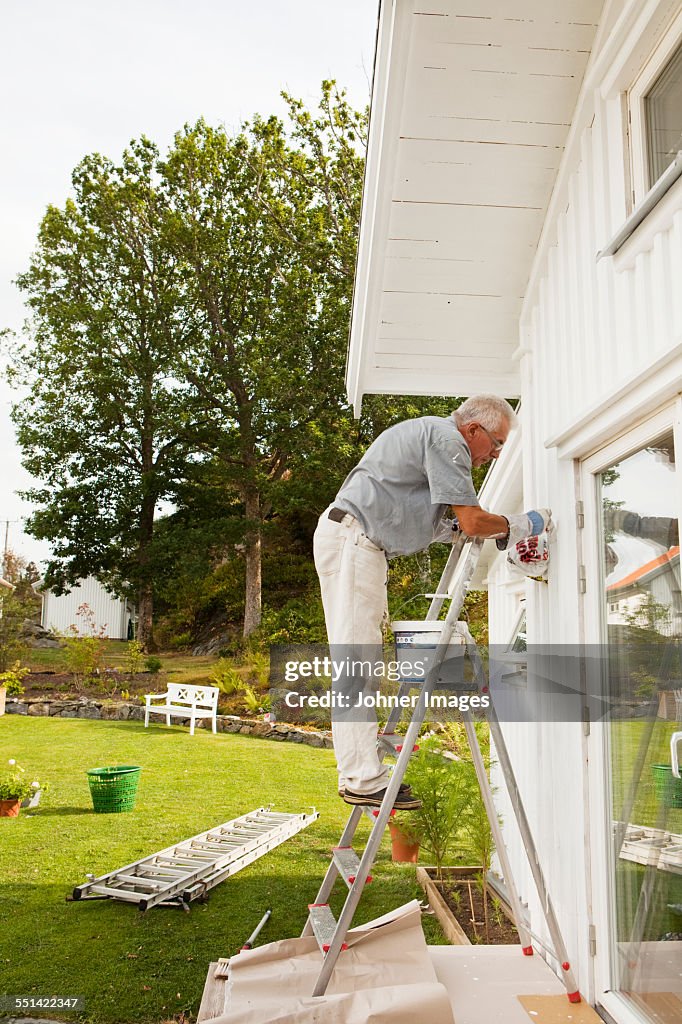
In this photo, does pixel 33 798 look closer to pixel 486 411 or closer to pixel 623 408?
pixel 486 411

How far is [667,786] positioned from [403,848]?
337cm

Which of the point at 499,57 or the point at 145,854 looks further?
the point at 145,854

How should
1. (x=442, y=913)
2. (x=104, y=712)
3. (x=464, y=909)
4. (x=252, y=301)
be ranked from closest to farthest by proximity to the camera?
(x=442, y=913)
(x=464, y=909)
(x=104, y=712)
(x=252, y=301)

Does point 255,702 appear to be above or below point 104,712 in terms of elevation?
above

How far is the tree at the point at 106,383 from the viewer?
15.5m

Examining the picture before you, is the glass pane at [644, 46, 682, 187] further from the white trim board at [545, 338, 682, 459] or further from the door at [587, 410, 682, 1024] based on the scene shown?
the door at [587, 410, 682, 1024]

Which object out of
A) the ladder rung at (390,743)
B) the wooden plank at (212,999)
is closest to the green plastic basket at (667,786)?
the ladder rung at (390,743)

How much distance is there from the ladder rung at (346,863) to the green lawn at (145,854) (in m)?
1.25

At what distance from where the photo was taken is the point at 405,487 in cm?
273

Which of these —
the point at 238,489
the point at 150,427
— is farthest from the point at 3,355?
the point at 238,489

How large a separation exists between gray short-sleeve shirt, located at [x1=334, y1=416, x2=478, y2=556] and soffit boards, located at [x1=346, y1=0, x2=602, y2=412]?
0.96 meters

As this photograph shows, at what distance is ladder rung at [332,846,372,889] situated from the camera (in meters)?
2.54

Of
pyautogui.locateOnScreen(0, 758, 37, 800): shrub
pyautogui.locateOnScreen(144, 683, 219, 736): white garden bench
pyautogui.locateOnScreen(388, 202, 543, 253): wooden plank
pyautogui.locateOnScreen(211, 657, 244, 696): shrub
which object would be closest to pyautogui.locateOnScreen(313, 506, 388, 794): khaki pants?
pyautogui.locateOnScreen(388, 202, 543, 253): wooden plank

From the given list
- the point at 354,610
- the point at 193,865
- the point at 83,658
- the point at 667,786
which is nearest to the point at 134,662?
the point at 83,658
